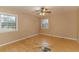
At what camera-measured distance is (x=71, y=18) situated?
95cm

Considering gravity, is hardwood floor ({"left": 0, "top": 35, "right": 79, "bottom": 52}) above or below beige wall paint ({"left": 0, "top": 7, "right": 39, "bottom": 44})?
below

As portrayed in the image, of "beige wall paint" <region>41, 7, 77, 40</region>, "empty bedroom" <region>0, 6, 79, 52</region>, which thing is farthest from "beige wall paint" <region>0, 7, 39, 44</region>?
"beige wall paint" <region>41, 7, 77, 40</region>

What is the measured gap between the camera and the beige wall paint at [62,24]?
0.93m

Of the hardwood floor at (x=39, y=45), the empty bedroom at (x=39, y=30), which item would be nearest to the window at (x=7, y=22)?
the empty bedroom at (x=39, y=30)

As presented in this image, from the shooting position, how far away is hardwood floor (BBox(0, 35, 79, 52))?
0.89 metres

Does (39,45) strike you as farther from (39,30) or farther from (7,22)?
(7,22)

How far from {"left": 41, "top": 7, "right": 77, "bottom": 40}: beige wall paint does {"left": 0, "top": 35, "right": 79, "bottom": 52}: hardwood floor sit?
0.07m

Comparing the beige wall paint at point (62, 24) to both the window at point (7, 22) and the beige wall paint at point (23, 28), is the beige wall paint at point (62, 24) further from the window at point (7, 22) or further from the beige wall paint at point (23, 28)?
the window at point (7, 22)

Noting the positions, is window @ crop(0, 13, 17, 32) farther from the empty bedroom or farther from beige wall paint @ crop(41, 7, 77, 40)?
beige wall paint @ crop(41, 7, 77, 40)

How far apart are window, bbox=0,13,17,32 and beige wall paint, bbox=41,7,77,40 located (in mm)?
374

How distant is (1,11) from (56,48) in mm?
741

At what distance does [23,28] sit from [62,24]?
Result: 0.51 m
